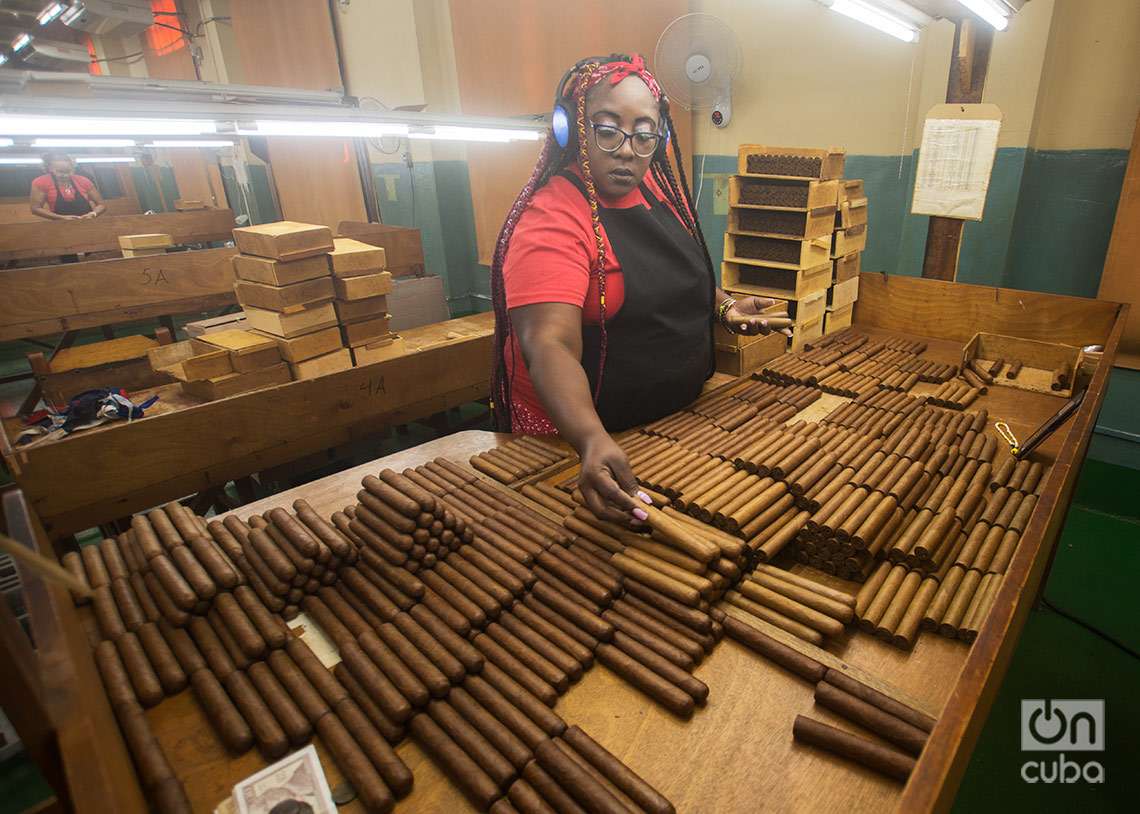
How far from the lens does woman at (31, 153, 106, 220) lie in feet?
35.7

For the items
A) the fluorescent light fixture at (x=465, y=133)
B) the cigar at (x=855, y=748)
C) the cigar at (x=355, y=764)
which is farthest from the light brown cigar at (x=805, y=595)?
the fluorescent light fixture at (x=465, y=133)

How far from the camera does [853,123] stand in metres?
6.32

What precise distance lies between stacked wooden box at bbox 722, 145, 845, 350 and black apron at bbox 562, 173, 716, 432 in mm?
1429

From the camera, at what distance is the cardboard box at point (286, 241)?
14.2 ft

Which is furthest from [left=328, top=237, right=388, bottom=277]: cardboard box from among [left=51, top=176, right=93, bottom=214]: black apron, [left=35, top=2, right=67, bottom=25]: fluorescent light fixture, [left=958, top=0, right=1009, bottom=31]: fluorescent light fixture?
[left=35, top=2, right=67, bottom=25]: fluorescent light fixture

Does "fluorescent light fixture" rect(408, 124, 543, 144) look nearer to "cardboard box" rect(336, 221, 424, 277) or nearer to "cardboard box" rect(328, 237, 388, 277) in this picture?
"cardboard box" rect(328, 237, 388, 277)

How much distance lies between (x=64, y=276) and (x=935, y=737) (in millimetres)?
8863

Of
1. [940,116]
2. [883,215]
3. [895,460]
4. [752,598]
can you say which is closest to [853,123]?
[883,215]

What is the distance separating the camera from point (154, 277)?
760 centimetres

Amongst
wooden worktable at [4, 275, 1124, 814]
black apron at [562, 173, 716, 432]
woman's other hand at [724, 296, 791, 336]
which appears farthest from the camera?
woman's other hand at [724, 296, 791, 336]

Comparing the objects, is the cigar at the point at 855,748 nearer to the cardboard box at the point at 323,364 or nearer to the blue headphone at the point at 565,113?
the blue headphone at the point at 565,113

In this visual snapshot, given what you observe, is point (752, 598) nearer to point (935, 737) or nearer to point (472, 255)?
point (935, 737)

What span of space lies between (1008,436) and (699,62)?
5.53 metres

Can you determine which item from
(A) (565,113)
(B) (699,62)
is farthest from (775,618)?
(B) (699,62)
